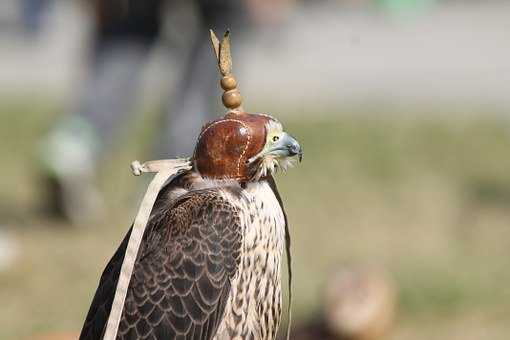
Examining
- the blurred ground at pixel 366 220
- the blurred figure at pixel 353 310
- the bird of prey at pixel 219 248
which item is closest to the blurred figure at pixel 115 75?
the blurred ground at pixel 366 220

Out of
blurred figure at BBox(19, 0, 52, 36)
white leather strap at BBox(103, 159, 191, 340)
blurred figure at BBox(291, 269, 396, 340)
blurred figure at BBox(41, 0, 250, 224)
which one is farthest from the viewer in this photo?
blurred figure at BBox(19, 0, 52, 36)

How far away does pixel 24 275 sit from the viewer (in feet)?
22.6

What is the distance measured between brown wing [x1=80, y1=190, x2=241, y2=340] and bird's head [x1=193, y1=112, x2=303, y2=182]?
0.24ft

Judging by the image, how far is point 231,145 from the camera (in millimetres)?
2936

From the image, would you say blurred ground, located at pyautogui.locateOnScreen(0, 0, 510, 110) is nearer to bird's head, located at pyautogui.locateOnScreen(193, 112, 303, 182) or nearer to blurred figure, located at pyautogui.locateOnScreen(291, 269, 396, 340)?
blurred figure, located at pyautogui.locateOnScreen(291, 269, 396, 340)

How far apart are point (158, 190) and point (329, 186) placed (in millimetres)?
5877

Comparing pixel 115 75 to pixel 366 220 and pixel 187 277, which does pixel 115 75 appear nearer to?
pixel 366 220

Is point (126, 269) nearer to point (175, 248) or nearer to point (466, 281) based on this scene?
point (175, 248)

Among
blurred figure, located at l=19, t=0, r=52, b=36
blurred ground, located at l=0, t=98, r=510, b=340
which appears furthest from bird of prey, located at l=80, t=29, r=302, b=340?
blurred figure, located at l=19, t=0, r=52, b=36

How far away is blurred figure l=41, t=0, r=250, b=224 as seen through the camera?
7172 millimetres

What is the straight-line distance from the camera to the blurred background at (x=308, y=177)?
6.14 meters

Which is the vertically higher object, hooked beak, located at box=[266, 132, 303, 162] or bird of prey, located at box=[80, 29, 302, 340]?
hooked beak, located at box=[266, 132, 303, 162]

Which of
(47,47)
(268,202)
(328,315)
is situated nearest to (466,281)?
(328,315)

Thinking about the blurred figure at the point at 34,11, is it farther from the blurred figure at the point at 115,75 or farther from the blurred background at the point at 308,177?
the blurred figure at the point at 115,75
